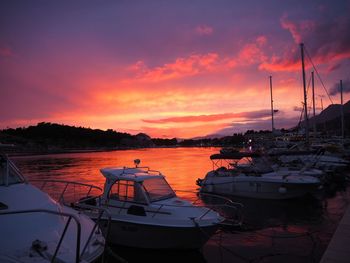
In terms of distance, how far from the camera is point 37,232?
6.64 metres

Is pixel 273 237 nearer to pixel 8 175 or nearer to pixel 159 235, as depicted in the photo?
pixel 159 235

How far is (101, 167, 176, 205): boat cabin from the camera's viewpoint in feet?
39.3

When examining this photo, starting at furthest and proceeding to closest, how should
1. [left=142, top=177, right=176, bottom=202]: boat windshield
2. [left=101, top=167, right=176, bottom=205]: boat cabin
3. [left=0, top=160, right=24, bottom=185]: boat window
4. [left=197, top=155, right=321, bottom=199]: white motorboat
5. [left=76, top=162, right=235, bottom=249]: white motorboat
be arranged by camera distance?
[left=197, top=155, right=321, bottom=199]: white motorboat → [left=142, top=177, right=176, bottom=202]: boat windshield → [left=101, top=167, right=176, bottom=205]: boat cabin → [left=76, top=162, right=235, bottom=249]: white motorboat → [left=0, top=160, right=24, bottom=185]: boat window

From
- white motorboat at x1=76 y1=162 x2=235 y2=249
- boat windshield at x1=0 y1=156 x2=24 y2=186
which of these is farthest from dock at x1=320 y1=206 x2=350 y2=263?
boat windshield at x1=0 y1=156 x2=24 y2=186

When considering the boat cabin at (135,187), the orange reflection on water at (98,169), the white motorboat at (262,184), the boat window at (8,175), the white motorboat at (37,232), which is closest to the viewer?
the white motorboat at (37,232)

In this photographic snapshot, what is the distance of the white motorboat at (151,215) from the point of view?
11094 millimetres

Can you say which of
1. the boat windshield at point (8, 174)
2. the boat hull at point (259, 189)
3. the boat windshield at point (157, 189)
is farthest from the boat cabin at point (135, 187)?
the boat hull at point (259, 189)

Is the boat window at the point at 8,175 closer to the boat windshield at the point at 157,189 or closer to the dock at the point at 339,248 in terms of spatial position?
the boat windshield at the point at 157,189

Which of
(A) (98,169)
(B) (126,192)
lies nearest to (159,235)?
(B) (126,192)

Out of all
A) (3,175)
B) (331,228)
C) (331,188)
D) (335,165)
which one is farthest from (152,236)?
(335,165)

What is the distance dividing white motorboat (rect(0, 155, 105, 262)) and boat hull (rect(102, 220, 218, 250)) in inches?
132

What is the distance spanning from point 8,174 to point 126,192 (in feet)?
14.6

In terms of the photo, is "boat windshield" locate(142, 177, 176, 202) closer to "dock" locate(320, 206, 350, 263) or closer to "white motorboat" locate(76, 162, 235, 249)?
"white motorboat" locate(76, 162, 235, 249)

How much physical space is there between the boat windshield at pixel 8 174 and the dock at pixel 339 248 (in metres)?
7.92
